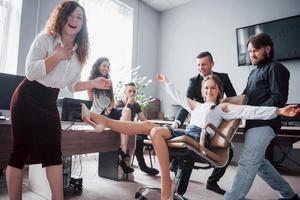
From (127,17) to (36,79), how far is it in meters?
4.22

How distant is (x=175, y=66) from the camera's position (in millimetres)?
5141

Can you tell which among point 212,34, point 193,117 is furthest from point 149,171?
point 212,34

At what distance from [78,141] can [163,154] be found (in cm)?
65

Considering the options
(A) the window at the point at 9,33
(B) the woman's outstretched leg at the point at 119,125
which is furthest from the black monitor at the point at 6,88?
(B) the woman's outstretched leg at the point at 119,125

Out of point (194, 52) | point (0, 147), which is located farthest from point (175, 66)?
point (0, 147)

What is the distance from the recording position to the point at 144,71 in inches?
205

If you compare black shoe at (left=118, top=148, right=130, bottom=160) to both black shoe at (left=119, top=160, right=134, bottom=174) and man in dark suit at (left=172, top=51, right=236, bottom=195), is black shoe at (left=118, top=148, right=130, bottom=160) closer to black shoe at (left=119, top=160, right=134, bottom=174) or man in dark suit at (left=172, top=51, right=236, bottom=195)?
black shoe at (left=119, top=160, right=134, bottom=174)

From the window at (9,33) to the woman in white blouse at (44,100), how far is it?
7.36ft

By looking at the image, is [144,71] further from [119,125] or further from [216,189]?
[119,125]

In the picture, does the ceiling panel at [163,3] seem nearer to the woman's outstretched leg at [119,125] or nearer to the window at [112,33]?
the window at [112,33]

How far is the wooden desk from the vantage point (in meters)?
1.37

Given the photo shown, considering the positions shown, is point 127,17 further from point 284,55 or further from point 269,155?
point 269,155

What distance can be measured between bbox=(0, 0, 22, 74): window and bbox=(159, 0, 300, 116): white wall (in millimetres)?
2619

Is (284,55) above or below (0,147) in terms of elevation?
above
